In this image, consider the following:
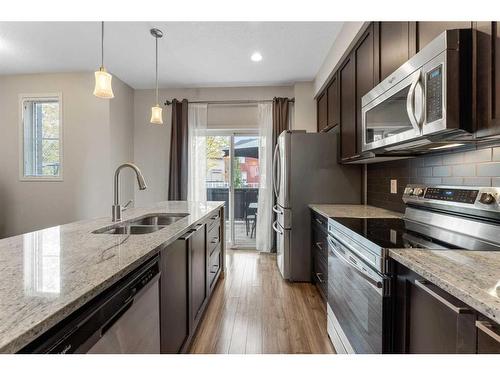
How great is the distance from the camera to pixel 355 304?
4.79ft

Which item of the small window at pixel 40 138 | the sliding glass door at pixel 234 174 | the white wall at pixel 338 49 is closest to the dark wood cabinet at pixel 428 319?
the white wall at pixel 338 49

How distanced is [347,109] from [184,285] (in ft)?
7.27

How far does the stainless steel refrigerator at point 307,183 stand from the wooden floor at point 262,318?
35cm

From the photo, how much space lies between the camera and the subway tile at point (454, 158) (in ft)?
5.07

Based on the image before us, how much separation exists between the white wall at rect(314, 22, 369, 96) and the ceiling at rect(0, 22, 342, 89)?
8 centimetres

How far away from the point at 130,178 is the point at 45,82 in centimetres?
180

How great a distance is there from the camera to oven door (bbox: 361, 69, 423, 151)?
1.31 metres

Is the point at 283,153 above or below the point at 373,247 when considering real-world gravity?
above

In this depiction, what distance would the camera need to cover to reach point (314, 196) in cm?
297

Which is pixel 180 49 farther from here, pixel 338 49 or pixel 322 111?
pixel 322 111

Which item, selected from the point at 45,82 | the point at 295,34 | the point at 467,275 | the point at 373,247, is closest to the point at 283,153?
the point at 295,34

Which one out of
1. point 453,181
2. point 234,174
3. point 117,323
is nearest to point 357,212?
point 453,181

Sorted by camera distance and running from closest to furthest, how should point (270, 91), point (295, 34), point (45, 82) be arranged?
point (295, 34)
point (45, 82)
point (270, 91)

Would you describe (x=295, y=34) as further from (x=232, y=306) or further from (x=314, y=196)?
(x=232, y=306)
